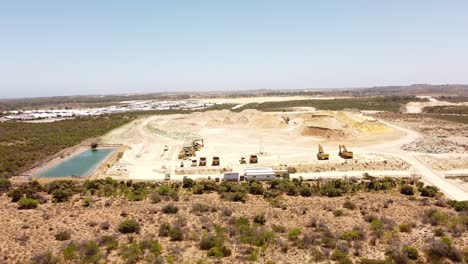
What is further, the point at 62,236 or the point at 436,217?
the point at 436,217

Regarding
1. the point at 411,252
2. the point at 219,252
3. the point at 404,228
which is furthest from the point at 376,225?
the point at 219,252

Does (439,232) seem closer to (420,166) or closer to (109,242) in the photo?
(109,242)

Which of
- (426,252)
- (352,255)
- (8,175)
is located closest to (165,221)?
(352,255)

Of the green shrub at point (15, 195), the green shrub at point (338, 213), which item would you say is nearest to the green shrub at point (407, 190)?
the green shrub at point (338, 213)

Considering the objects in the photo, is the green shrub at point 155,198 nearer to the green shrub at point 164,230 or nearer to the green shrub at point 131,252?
the green shrub at point 164,230

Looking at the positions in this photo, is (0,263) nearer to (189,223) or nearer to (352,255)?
(189,223)

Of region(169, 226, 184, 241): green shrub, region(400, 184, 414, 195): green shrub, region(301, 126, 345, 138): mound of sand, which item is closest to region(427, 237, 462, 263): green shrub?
region(400, 184, 414, 195): green shrub
